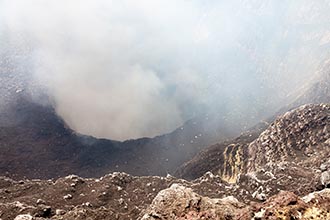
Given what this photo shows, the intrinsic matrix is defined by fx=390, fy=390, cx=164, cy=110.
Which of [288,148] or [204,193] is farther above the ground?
[288,148]

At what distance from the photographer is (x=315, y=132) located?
128000mm

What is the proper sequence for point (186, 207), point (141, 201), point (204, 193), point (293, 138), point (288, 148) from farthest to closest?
point (293, 138) → point (288, 148) → point (204, 193) → point (141, 201) → point (186, 207)

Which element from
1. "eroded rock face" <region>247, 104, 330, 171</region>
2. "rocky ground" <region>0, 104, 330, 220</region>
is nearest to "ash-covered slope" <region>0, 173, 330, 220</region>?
"rocky ground" <region>0, 104, 330, 220</region>

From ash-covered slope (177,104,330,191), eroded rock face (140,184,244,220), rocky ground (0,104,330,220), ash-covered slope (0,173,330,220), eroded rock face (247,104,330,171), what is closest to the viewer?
ash-covered slope (0,173,330,220)

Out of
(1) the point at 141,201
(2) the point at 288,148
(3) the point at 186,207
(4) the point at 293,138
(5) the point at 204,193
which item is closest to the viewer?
(3) the point at 186,207

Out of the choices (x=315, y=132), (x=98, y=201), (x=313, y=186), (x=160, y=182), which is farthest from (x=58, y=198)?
(x=315, y=132)

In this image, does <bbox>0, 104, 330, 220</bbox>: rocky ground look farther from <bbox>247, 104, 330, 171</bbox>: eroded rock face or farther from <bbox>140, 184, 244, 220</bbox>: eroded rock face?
<bbox>247, 104, 330, 171</bbox>: eroded rock face

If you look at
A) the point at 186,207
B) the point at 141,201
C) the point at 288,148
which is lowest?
the point at 186,207

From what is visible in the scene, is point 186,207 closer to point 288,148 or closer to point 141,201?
point 141,201

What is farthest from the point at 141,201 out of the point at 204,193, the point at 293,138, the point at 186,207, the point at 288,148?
the point at 293,138

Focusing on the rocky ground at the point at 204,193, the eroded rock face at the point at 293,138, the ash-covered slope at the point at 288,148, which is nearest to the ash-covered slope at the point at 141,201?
the rocky ground at the point at 204,193

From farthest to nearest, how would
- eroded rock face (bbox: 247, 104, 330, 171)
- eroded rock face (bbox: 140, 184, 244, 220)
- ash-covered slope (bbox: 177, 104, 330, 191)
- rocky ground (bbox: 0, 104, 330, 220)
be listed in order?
eroded rock face (bbox: 247, 104, 330, 171) → ash-covered slope (bbox: 177, 104, 330, 191) → eroded rock face (bbox: 140, 184, 244, 220) → rocky ground (bbox: 0, 104, 330, 220)

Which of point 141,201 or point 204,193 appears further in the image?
point 204,193

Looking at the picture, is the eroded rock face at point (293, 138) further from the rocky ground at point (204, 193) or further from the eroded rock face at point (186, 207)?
the eroded rock face at point (186, 207)
